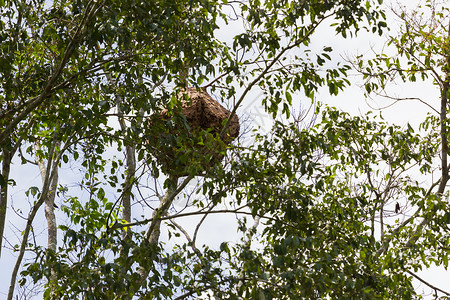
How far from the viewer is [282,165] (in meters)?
6.09

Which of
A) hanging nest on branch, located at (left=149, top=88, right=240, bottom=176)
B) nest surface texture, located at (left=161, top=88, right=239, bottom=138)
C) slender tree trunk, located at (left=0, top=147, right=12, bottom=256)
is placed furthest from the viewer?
nest surface texture, located at (left=161, top=88, right=239, bottom=138)

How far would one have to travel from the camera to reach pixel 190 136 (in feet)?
19.6

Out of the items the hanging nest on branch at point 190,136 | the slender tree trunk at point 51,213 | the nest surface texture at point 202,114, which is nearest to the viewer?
the hanging nest on branch at point 190,136

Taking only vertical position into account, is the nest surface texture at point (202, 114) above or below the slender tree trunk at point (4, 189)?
above

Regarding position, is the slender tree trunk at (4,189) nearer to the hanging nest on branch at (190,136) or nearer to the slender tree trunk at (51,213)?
the slender tree trunk at (51,213)

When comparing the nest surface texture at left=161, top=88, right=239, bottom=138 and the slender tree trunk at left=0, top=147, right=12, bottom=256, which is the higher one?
the nest surface texture at left=161, top=88, right=239, bottom=138

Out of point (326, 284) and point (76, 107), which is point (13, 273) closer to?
point (76, 107)

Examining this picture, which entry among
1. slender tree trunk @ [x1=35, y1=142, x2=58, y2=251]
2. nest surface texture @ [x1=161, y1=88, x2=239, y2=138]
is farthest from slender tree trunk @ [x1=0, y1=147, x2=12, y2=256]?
nest surface texture @ [x1=161, y1=88, x2=239, y2=138]

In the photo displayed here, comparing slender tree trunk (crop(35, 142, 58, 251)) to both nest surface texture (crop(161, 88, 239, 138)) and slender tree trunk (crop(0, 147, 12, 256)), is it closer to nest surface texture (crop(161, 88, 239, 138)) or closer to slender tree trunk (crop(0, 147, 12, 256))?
slender tree trunk (crop(0, 147, 12, 256))

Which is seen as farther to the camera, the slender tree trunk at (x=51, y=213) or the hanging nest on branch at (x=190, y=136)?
the slender tree trunk at (x=51, y=213)

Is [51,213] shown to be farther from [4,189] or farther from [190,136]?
[190,136]

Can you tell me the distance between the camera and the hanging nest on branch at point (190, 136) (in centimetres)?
540

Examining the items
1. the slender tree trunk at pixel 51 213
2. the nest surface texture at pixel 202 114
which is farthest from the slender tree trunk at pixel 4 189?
the nest surface texture at pixel 202 114

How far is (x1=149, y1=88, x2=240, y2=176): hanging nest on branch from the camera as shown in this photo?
5.40m
